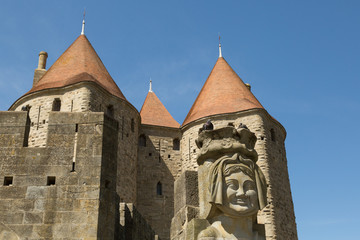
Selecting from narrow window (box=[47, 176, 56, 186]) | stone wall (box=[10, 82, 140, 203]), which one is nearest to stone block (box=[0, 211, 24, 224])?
narrow window (box=[47, 176, 56, 186])

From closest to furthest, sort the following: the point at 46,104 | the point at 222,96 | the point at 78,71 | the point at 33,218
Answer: the point at 33,218 < the point at 46,104 < the point at 78,71 < the point at 222,96

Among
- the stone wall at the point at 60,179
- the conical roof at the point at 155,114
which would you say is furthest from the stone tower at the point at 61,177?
the conical roof at the point at 155,114

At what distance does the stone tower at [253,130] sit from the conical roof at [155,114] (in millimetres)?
1160

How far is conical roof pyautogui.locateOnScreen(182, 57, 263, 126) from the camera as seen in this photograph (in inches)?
940

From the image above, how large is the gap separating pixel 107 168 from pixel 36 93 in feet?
54.0

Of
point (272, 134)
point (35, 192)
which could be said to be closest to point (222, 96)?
point (272, 134)

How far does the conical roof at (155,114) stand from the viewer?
25.9 meters

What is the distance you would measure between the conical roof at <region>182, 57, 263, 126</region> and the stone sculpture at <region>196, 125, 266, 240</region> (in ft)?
60.1

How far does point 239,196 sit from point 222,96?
20.3 m

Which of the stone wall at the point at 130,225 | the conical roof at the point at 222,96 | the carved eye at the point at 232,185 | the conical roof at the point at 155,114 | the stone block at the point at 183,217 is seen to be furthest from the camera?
the conical roof at the point at 155,114

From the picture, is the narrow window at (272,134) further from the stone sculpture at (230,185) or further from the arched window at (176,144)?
the stone sculpture at (230,185)

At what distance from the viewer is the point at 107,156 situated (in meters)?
6.18

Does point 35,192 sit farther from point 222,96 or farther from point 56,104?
point 222,96

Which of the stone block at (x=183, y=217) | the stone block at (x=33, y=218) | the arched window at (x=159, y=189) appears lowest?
the stone block at (x=183, y=217)
